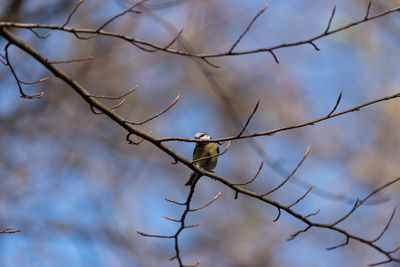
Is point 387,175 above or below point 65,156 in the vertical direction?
below

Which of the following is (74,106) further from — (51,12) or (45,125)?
(51,12)

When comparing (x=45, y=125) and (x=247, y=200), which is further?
(x=247, y=200)

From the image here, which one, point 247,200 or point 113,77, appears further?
point 247,200

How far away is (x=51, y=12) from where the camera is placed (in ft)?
21.1

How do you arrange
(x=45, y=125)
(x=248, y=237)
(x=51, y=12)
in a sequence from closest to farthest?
(x=51, y=12) < (x=45, y=125) < (x=248, y=237)

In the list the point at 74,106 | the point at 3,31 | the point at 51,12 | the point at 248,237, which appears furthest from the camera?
the point at 248,237

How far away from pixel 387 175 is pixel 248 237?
3.15 meters

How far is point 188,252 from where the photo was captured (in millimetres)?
9719

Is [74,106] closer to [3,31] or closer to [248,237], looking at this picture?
[248,237]

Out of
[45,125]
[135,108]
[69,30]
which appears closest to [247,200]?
[135,108]

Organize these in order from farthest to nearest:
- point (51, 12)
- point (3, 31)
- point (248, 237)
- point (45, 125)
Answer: point (248, 237)
point (45, 125)
point (51, 12)
point (3, 31)

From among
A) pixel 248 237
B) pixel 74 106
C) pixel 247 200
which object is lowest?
pixel 248 237

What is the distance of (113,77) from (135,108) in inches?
31.5

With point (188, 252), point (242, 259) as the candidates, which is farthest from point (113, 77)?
point (242, 259)
